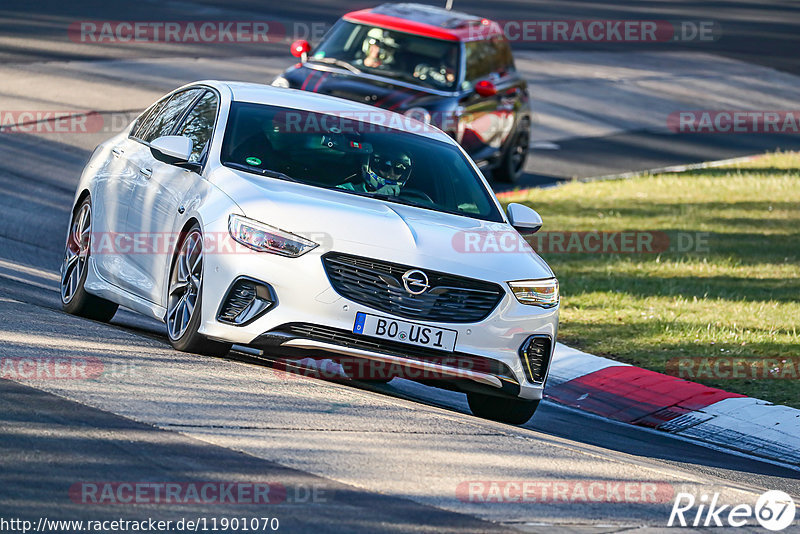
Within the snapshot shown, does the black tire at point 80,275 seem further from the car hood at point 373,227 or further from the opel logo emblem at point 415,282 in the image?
Answer: the opel logo emblem at point 415,282

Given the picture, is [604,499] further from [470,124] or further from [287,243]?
[470,124]

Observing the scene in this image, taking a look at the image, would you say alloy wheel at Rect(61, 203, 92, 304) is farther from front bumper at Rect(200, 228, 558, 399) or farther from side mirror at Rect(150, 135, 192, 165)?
front bumper at Rect(200, 228, 558, 399)

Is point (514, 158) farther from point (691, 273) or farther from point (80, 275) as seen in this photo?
point (80, 275)

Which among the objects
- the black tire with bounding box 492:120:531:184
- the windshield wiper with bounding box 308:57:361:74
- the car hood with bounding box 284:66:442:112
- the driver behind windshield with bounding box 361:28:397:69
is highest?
the driver behind windshield with bounding box 361:28:397:69

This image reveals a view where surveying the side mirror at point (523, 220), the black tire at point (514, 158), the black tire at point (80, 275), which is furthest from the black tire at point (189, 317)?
the black tire at point (514, 158)

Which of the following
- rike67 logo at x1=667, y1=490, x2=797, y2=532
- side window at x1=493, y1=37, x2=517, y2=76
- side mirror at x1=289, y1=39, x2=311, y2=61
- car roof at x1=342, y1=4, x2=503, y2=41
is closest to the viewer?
rike67 logo at x1=667, y1=490, x2=797, y2=532

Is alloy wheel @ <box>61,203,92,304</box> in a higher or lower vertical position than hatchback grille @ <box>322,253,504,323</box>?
lower

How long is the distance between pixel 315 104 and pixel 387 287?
2.10 meters

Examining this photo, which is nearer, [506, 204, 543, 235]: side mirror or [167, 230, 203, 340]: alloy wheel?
[167, 230, 203, 340]: alloy wheel

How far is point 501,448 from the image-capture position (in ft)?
22.9

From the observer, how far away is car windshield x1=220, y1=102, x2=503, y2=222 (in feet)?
27.8

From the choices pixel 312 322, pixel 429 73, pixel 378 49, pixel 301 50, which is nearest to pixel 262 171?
pixel 312 322

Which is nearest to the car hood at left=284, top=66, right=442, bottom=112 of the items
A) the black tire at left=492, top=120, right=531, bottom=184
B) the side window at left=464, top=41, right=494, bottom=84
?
the side window at left=464, top=41, right=494, bottom=84

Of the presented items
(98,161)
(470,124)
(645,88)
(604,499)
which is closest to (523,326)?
(604,499)
